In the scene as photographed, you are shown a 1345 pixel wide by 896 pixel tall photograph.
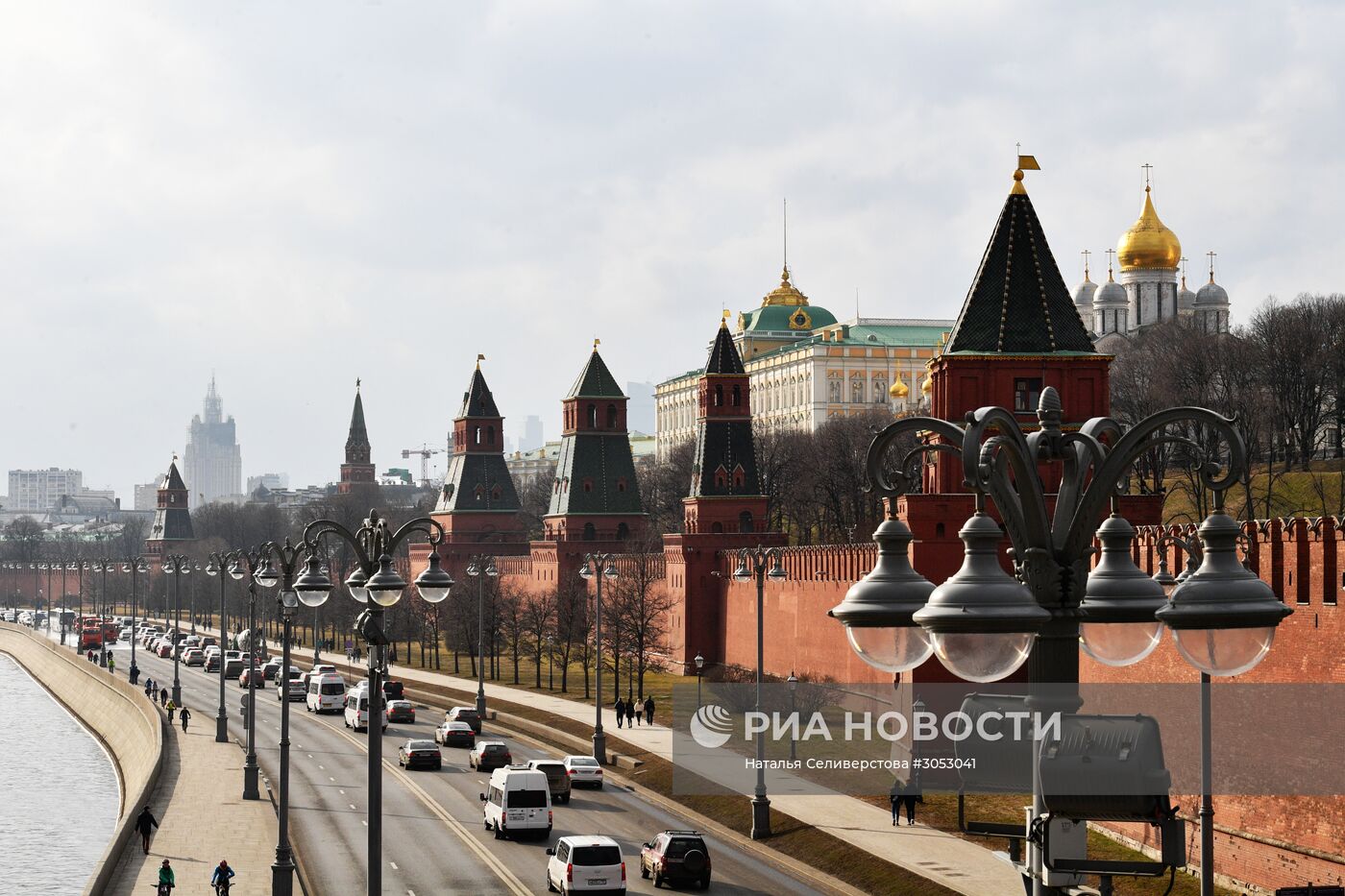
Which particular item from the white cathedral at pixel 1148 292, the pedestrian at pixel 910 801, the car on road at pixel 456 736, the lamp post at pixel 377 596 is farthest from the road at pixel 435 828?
the white cathedral at pixel 1148 292

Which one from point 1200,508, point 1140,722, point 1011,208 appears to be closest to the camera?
point 1140,722

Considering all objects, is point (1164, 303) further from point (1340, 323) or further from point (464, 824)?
point (464, 824)

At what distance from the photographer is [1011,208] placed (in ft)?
174

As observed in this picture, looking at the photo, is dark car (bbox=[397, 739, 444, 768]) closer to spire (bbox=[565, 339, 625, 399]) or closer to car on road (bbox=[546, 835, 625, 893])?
car on road (bbox=[546, 835, 625, 893])

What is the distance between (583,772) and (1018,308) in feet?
58.3

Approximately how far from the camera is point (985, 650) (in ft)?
27.0

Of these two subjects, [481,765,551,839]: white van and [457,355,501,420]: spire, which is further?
[457,355,501,420]: spire

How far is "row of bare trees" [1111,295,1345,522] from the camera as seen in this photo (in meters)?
83.6

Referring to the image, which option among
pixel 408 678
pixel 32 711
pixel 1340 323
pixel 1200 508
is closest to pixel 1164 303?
pixel 1340 323

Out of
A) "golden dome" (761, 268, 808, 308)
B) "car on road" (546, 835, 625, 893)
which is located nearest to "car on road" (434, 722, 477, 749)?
"car on road" (546, 835, 625, 893)

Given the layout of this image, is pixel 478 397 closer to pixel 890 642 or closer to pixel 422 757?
pixel 422 757

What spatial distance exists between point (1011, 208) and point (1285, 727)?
76.9 feet

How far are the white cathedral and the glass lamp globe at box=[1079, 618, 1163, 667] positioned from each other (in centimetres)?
11815

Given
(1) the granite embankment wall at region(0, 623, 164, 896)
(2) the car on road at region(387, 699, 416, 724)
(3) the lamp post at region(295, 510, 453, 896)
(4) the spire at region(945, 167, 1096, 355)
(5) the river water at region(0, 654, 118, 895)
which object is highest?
(4) the spire at region(945, 167, 1096, 355)
